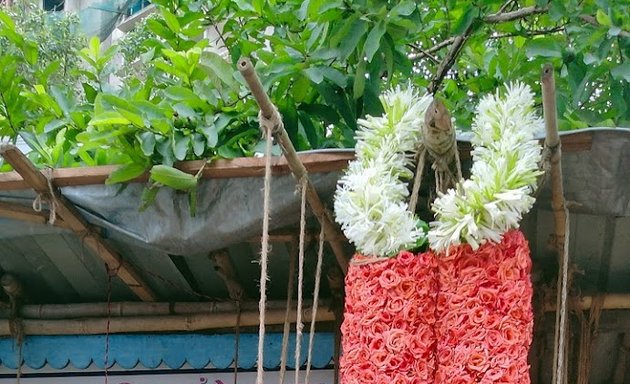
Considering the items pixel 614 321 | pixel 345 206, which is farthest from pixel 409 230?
pixel 614 321

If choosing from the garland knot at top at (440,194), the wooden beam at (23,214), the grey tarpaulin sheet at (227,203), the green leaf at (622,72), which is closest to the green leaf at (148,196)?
the grey tarpaulin sheet at (227,203)

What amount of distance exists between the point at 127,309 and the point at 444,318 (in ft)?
4.26

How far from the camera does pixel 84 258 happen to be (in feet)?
8.23

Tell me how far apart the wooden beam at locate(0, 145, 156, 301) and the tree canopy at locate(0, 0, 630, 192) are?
10 cm

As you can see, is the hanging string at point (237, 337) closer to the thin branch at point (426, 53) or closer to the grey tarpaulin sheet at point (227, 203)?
the grey tarpaulin sheet at point (227, 203)

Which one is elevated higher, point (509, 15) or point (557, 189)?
point (509, 15)

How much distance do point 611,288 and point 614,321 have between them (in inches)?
6.6

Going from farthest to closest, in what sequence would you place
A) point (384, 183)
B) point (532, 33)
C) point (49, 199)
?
point (532, 33)
point (49, 199)
point (384, 183)

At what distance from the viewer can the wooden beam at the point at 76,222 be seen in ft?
6.40

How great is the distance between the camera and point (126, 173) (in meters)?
2.00

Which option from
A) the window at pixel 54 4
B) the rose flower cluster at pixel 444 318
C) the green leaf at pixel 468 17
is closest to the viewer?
the rose flower cluster at pixel 444 318

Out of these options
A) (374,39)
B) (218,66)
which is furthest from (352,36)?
(218,66)

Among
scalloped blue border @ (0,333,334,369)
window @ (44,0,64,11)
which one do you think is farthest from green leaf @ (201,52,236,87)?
window @ (44,0,64,11)

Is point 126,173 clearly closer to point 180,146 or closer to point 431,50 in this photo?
point 180,146
